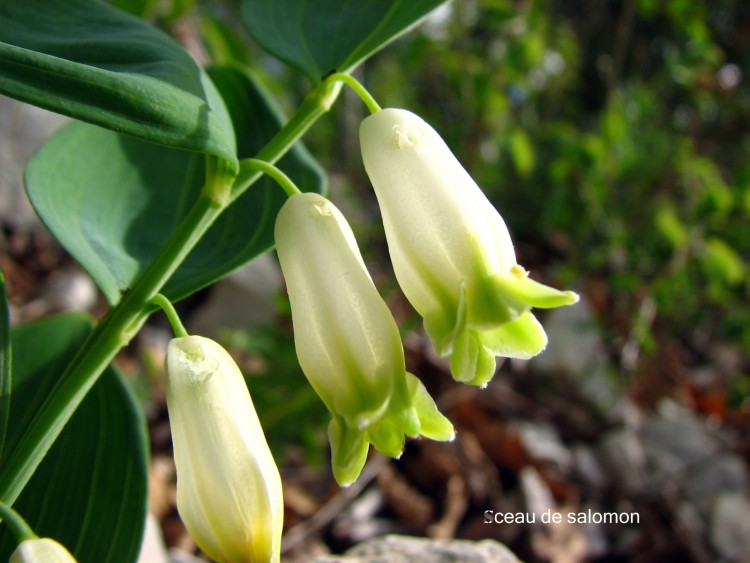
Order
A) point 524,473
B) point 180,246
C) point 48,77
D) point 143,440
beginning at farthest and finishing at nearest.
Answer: point 524,473
point 143,440
point 180,246
point 48,77

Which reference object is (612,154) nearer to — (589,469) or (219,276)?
(589,469)

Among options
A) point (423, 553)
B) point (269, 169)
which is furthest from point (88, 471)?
point (423, 553)

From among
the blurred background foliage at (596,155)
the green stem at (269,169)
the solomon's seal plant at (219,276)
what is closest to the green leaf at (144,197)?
the solomon's seal plant at (219,276)

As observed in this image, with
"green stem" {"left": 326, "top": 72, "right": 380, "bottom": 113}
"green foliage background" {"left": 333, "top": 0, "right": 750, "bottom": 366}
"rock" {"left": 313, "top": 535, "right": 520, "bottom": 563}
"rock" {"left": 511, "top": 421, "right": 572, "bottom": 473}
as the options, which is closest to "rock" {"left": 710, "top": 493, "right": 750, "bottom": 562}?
"rock" {"left": 511, "top": 421, "right": 572, "bottom": 473}

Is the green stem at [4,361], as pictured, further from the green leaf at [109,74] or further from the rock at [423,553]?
the rock at [423,553]

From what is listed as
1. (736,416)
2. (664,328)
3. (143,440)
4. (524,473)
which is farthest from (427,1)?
(664,328)

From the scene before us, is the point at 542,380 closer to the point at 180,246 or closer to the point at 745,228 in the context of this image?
the point at 745,228

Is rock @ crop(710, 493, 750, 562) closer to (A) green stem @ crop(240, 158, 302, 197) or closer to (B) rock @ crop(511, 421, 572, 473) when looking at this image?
(B) rock @ crop(511, 421, 572, 473)
